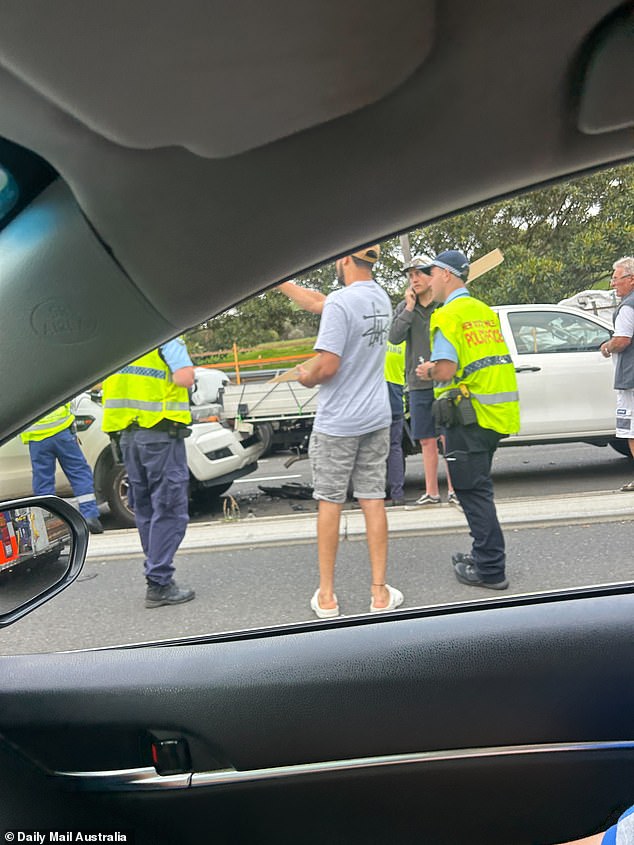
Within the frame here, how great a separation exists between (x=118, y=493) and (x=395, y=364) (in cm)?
232

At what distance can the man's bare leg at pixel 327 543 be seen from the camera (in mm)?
3092

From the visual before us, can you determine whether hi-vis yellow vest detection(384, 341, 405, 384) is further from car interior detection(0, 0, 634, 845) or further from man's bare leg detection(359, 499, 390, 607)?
car interior detection(0, 0, 634, 845)

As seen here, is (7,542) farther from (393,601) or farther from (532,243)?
(393,601)

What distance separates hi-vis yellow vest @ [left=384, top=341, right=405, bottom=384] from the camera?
4.77 m

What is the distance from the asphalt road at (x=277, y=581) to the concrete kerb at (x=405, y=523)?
11 centimetres

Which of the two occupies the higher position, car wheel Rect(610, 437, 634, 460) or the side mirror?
the side mirror

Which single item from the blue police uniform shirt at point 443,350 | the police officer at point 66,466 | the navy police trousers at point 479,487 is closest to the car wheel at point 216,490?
the police officer at point 66,466

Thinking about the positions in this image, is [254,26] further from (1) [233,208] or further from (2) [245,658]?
(2) [245,658]

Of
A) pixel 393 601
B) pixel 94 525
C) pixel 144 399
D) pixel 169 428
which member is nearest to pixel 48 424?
pixel 144 399

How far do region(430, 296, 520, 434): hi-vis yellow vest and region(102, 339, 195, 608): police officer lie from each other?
49.3 inches

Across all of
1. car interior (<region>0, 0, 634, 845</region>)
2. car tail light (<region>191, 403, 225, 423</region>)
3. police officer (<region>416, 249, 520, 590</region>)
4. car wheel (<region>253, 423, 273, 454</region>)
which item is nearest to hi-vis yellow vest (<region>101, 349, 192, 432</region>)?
police officer (<region>416, 249, 520, 590</region>)

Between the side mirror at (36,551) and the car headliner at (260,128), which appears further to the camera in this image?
the side mirror at (36,551)

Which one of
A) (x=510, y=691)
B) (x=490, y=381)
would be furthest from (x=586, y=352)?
(x=510, y=691)

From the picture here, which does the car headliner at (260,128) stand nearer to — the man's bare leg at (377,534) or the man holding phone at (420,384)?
the man's bare leg at (377,534)
